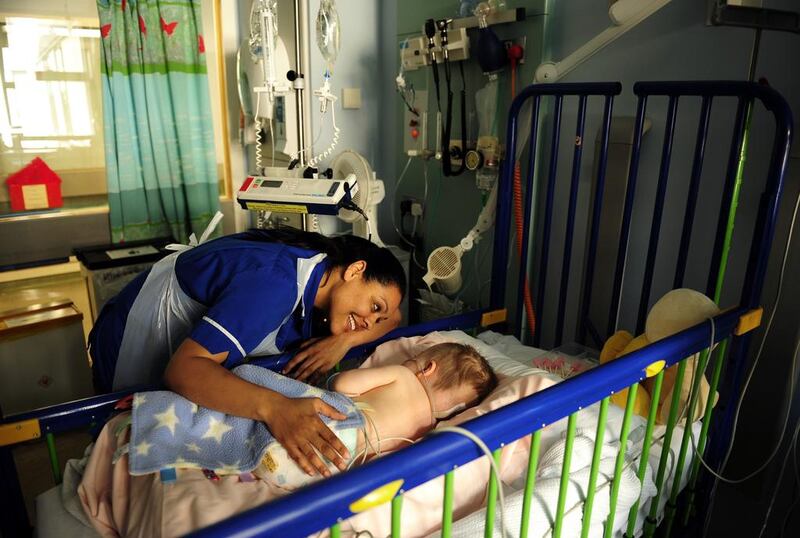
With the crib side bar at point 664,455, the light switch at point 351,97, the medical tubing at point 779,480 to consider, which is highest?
the light switch at point 351,97

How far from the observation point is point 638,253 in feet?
6.70

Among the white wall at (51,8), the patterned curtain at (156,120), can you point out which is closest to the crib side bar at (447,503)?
the patterned curtain at (156,120)

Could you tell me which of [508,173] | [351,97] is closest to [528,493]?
[508,173]

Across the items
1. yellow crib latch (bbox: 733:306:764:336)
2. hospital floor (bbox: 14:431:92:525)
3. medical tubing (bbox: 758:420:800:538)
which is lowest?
hospital floor (bbox: 14:431:92:525)

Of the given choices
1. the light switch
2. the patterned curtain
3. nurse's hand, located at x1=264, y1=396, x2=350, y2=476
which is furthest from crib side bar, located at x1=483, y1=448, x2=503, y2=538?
the patterned curtain

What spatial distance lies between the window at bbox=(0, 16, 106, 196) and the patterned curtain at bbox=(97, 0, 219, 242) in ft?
0.86

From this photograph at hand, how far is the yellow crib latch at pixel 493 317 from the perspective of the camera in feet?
6.57

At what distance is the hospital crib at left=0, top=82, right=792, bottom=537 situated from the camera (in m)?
0.78

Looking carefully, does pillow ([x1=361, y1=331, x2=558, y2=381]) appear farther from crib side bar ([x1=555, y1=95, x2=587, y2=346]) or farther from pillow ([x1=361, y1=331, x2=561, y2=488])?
crib side bar ([x1=555, y1=95, x2=587, y2=346])

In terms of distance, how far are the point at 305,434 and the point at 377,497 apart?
1.26ft

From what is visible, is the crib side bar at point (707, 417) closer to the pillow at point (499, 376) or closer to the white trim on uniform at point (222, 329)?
the pillow at point (499, 376)

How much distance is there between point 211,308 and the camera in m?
1.24

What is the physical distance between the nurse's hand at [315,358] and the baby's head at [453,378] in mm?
216

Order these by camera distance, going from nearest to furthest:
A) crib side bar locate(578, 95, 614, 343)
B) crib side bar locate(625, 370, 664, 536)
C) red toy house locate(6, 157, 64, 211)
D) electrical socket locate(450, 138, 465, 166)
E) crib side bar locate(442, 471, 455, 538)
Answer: crib side bar locate(442, 471, 455, 538)
crib side bar locate(625, 370, 664, 536)
crib side bar locate(578, 95, 614, 343)
electrical socket locate(450, 138, 465, 166)
red toy house locate(6, 157, 64, 211)
